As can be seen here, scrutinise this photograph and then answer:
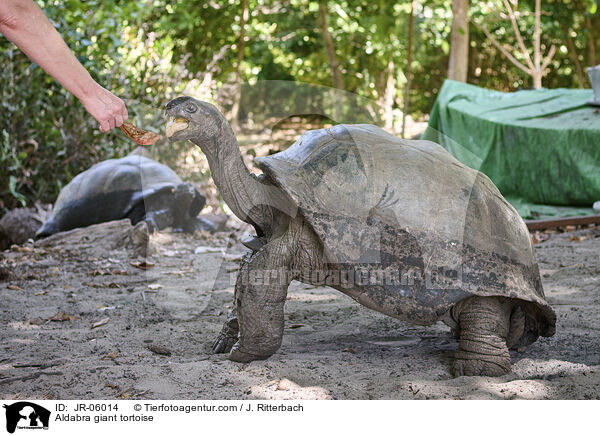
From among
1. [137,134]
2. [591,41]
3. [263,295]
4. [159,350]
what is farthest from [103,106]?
[591,41]

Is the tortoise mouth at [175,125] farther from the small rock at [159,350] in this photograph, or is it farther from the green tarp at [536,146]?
the green tarp at [536,146]

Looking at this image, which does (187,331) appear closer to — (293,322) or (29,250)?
(293,322)

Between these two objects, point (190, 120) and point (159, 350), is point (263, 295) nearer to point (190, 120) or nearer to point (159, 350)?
point (159, 350)

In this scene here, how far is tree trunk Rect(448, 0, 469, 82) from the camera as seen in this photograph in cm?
903

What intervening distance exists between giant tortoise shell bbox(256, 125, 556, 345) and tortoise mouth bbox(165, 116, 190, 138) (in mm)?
407

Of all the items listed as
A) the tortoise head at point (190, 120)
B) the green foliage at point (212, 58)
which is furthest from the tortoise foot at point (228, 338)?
the green foliage at point (212, 58)

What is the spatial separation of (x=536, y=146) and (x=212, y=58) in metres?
6.50

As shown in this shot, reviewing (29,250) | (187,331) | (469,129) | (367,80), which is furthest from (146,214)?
(367,80)

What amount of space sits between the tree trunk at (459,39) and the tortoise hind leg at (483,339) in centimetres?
714

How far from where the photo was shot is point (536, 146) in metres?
→ 6.90

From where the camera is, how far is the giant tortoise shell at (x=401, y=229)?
272 centimetres

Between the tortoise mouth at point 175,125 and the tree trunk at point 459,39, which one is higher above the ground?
the tree trunk at point 459,39

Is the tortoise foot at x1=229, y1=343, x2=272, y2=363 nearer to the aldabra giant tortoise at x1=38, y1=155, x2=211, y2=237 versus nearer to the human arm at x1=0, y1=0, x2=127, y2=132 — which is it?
the human arm at x1=0, y1=0, x2=127, y2=132
